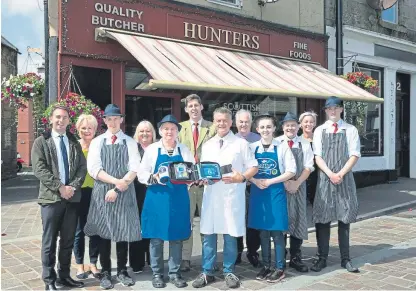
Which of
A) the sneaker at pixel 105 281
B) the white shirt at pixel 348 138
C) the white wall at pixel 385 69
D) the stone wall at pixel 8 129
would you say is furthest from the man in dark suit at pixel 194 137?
the stone wall at pixel 8 129

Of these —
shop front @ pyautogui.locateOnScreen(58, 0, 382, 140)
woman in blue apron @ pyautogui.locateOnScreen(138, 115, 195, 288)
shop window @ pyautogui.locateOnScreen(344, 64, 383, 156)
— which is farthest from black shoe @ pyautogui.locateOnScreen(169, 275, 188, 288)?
shop window @ pyautogui.locateOnScreen(344, 64, 383, 156)

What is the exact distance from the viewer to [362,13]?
39.8 ft

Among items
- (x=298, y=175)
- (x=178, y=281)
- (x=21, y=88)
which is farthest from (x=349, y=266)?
(x=21, y=88)

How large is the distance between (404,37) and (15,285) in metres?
13.1

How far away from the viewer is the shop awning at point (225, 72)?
664 centimetres

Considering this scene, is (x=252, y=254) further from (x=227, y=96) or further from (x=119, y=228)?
(x=227, y=96)

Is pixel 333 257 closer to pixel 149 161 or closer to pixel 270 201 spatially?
pixel 270 201

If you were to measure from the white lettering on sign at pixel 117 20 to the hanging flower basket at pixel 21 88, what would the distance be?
1.48 metres

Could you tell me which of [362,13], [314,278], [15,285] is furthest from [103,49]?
[362,13]

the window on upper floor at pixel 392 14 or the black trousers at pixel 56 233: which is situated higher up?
the window on upper floor at pixel 392 14

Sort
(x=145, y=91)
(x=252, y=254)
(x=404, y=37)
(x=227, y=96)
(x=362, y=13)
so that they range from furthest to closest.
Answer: (x=404, y=37) → (x=362, y=13) → (x=227, y=96) → (x=145, y=91) → (x=252, y=254)

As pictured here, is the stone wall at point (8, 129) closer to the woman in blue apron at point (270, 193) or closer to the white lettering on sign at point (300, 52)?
the white lettering on sign at point (300, 52)

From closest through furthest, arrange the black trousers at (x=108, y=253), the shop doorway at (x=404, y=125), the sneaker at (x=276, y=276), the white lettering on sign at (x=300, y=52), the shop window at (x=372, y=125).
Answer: the black trousers at (x=108, y=253)
the sneaker at (x=276, y=276)
the white lettering on sign at (x=300, y=52)
the shop window at (x=372, y=125)
the shop doorway at (x=404, y=125)

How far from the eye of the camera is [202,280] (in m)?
4.47
